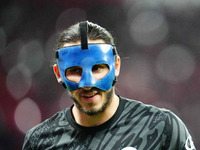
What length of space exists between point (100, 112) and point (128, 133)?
0.20 meters

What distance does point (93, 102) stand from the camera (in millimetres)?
1600

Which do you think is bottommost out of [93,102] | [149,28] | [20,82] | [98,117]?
[20,82]

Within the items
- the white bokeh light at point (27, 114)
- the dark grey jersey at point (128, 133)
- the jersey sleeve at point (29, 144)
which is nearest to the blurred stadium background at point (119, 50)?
the white bokeh light at point (27, 114)

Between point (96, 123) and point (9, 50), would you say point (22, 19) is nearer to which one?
point (9, 50)

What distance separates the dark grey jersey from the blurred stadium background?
99.0 inches

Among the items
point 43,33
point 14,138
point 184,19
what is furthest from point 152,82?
point 14,138

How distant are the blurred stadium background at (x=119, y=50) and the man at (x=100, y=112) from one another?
2.55 m

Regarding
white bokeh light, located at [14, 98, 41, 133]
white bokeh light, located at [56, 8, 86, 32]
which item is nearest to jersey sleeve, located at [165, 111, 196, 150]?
white bokeh light, located at [14, 98, 41, 133]

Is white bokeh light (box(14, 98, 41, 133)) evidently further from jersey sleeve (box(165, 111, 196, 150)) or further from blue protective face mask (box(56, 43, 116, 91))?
jersey sleeve (box(165, 111, 196, 150))

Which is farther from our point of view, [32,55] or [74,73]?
[32,55]

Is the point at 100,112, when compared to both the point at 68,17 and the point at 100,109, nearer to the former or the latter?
the point at 100,109

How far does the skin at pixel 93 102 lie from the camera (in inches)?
63.6

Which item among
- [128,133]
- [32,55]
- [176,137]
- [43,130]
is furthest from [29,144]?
[32,55]

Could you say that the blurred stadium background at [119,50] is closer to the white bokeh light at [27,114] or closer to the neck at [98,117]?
the white bokeh light at [27,114]
